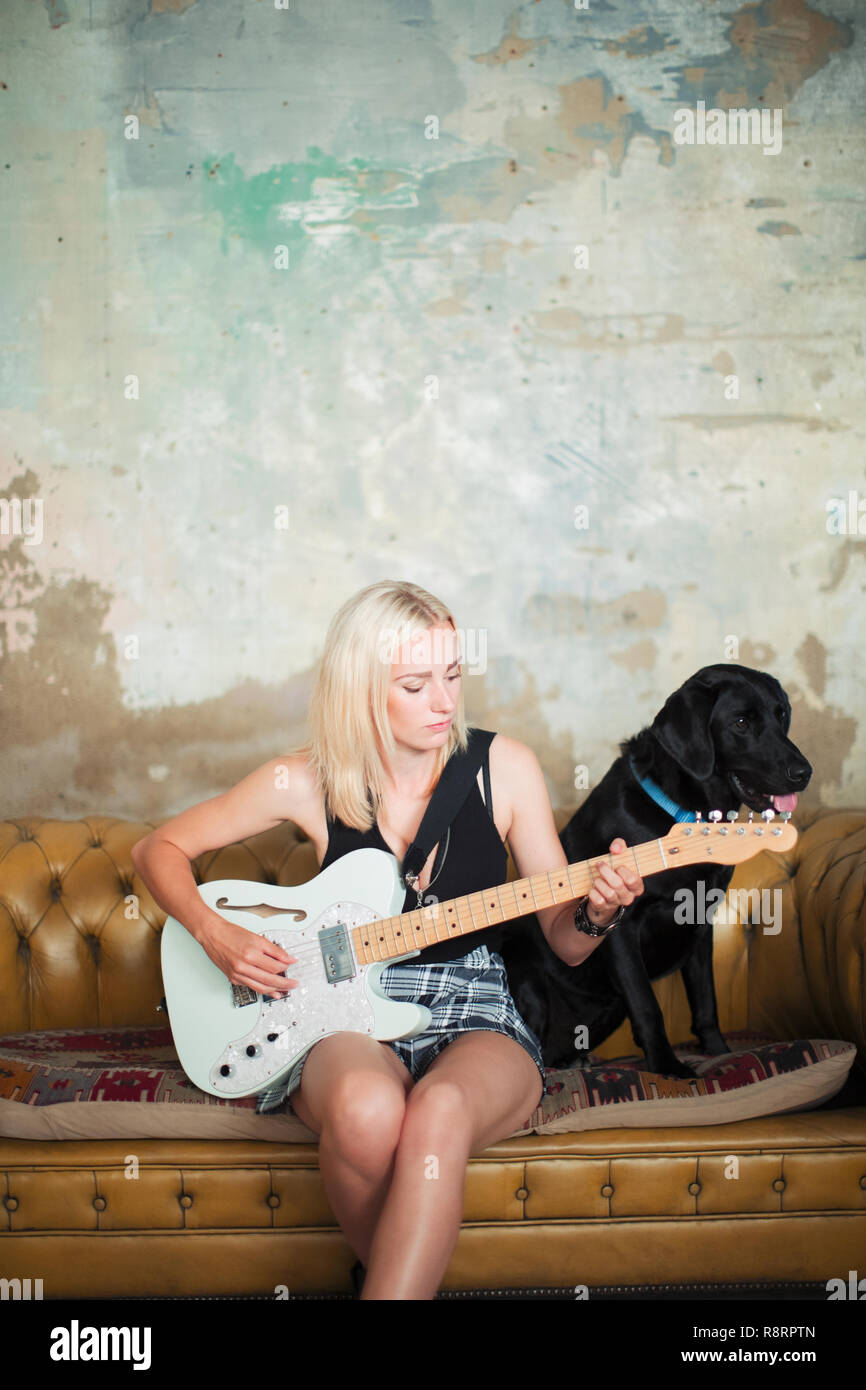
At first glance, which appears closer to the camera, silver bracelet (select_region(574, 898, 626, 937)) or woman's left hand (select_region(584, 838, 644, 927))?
woman's left hand (select_region(584, 838, 644, 927))

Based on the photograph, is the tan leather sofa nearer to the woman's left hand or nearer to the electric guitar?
the electric guitar

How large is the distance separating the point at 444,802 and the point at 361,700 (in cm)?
24

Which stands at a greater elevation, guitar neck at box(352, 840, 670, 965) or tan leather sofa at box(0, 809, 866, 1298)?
guitar neck at box(352, 840, 670, 965)

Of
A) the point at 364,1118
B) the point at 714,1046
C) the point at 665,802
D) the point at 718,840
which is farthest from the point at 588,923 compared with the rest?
the point at 714,1046

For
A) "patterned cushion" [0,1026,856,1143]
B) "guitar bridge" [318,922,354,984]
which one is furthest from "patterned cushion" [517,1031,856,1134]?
"guitar bridge" [318,922,354,984]

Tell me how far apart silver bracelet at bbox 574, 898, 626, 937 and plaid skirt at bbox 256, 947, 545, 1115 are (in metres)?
0.22

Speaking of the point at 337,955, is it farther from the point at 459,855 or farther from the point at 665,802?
the point at 665,802

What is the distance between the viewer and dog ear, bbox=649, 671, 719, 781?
6.40 ft

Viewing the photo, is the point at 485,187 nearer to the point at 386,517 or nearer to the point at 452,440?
the point at 452,440

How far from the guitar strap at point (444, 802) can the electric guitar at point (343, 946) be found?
63mm

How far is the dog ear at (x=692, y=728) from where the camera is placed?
1.95m

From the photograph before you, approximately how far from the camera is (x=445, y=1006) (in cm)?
182

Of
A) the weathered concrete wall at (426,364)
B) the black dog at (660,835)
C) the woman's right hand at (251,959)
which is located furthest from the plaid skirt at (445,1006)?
the weathered concrete wall at (426,364)

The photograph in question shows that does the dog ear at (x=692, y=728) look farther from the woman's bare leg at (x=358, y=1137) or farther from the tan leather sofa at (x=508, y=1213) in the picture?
the woman's bare leg at (x=358, y=1137)
